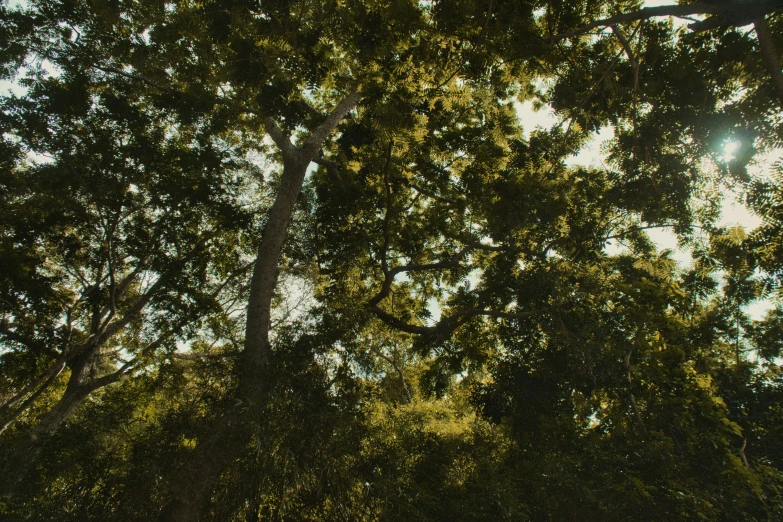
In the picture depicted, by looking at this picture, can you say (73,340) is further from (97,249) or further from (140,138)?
(140,138)

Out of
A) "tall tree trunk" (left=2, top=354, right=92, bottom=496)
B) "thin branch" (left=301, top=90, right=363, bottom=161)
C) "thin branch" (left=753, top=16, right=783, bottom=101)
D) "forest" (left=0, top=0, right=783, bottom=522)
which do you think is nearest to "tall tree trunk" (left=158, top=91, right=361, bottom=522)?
"forest" (left=0, top=0, right=783, bottom=522)

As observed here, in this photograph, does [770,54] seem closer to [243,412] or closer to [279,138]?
[243,412]

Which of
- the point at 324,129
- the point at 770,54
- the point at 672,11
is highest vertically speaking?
the point at 324,129

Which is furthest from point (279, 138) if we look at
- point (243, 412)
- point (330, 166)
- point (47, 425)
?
point (47, 425)

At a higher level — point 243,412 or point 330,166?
point 330,166

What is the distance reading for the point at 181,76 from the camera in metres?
7.20

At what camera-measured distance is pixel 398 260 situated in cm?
943

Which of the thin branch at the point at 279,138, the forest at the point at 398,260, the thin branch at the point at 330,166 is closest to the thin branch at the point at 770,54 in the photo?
the forest at the point at 398,260

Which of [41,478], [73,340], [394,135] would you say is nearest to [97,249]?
[73,340]

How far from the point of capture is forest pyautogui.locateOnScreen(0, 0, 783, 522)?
422 cm

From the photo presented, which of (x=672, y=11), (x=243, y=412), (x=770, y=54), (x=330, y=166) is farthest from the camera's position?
(x=330, y=166)

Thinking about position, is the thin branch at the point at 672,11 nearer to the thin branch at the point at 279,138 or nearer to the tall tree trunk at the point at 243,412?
the tall tree trunk at the point at 243,412

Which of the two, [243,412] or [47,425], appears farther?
[47,425]

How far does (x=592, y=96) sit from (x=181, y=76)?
6.91 meters
